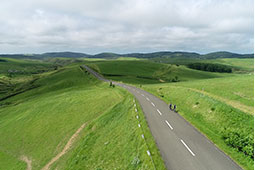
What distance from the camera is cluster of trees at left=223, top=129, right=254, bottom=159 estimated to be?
1438 cm

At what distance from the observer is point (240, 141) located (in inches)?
616

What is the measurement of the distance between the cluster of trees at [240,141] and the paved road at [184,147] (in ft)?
7.04

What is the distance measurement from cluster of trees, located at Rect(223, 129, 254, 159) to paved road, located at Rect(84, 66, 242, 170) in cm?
215

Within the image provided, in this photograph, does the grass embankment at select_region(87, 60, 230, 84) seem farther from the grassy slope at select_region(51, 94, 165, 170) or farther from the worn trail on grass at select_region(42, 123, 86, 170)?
the grassy slope at select_region(51, 94, 165, 170)

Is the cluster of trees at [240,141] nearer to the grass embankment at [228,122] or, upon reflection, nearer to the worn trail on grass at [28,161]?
the grass embankment at [228,122]

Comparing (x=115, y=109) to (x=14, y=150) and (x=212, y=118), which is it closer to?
(x=212, y=118)

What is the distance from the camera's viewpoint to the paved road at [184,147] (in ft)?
43.3

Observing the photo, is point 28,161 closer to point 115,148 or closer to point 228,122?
point 115,148

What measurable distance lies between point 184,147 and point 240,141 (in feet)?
20.3

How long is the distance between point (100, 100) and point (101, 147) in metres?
20.5

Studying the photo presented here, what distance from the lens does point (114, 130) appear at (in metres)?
23.2

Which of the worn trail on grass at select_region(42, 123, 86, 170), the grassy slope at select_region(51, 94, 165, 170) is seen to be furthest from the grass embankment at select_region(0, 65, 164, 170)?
the worn trail on grass at select_region(42, 123, 86, 170)

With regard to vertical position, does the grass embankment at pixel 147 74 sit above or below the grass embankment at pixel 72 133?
above

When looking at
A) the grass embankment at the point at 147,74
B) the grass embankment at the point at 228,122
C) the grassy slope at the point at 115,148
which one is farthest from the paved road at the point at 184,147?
the grass embankment at the point at 147,74
